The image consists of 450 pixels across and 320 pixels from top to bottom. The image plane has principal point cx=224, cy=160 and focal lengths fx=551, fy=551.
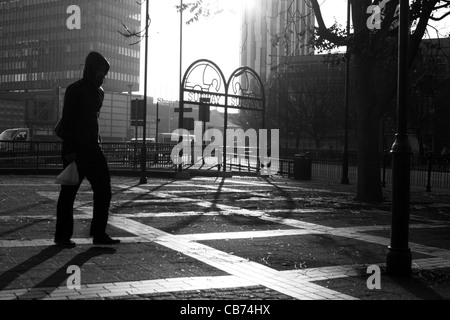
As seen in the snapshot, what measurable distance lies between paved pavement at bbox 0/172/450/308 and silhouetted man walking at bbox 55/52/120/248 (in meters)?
0.36

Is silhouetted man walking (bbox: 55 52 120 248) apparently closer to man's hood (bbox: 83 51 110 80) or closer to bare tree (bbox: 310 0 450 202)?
man's hood (bbox: 83 51 110 80)

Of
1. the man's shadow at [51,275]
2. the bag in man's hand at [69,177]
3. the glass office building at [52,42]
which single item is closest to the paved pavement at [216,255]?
the man's shadow at [51,275]

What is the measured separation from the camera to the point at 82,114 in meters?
5.99

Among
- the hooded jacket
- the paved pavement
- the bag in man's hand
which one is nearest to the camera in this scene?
the paved pavement

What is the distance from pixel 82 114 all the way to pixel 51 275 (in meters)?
1.95

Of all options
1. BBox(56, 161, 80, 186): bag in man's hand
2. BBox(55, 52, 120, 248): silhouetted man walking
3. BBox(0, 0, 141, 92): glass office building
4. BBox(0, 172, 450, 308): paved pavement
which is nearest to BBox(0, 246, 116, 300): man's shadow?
BBox(0, 172, 450, 308): paved pavement

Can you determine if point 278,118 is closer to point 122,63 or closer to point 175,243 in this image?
point 122,63

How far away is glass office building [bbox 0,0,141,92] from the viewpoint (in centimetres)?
7769

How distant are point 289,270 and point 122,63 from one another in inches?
3540

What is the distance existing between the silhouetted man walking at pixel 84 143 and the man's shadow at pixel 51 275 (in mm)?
328

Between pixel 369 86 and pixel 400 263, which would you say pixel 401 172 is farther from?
pixel 369 86

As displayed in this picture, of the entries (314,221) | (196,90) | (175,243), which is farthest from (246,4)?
(175,243)
